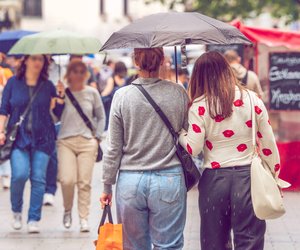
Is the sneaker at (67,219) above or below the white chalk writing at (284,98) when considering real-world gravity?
below

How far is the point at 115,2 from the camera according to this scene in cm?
5809

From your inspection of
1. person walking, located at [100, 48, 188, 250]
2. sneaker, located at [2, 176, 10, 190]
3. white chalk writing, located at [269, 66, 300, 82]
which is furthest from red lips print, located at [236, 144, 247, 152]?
sneaker, located at [2, 176, 10, 190]

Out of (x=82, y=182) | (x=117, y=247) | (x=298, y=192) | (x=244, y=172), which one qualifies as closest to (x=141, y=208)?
(x=117, y=247)

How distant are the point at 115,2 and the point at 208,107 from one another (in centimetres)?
5233

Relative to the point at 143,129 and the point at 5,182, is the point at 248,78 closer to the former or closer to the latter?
the point at 5,182

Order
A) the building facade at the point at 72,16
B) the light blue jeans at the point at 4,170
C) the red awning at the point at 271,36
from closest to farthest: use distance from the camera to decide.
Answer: the red awning at the point at 271,36, the light blue jeans at the point at 4,170, the building facade at the point at 72,16

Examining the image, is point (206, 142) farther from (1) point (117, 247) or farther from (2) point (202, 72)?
(1) point (117, 247)

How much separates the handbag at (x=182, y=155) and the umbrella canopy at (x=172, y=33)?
1.00 ft

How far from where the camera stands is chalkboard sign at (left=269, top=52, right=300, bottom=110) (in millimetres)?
12938

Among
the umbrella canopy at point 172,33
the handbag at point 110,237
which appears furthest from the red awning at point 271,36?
the handbag at point 110,237

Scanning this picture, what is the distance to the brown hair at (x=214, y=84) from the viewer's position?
6.24 m

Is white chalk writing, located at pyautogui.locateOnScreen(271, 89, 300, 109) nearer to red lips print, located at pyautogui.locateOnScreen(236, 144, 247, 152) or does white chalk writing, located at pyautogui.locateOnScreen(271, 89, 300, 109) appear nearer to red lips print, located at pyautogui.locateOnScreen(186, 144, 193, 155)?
red lips print, located at pyautogui.locateOnScreen(236, 144, 247, 152)

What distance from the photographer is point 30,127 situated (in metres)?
9.53

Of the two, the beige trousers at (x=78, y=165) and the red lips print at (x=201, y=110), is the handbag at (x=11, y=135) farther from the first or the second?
the red lips print at (x=201, y=110)
